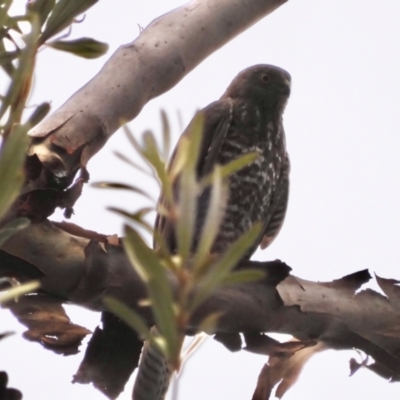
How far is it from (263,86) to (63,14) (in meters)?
3.44

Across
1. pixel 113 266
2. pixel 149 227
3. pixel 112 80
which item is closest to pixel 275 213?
pixel 112 80

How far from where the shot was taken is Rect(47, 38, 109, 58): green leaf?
807mm

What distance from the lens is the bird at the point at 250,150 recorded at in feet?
11.6

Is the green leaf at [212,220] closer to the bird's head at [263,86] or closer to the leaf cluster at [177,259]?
the leaf cluster at [177,259]

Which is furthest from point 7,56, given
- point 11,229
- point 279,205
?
point 279,205

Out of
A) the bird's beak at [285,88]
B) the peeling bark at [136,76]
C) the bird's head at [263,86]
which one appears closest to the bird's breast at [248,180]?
the bird's head at [263,86]

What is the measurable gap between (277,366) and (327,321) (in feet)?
0.62

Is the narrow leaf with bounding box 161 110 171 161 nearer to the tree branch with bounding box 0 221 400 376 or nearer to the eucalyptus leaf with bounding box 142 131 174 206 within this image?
the eucalyptus leaf with bounding box 142 131 174 206

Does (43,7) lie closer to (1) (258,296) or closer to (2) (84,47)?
(2) (84,47)

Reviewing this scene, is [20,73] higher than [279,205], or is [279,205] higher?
[279,205]

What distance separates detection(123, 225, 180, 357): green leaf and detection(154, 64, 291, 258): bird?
254cm

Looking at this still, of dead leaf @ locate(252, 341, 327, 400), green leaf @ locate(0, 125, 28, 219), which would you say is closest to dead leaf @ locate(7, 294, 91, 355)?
dead leaf @ locate(252, 341, 327, 400)

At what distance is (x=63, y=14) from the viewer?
793 millimetres

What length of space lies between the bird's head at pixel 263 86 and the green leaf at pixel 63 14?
3276mm
